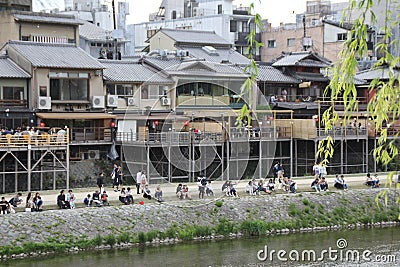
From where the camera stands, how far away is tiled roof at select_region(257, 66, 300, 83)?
46.0 meters

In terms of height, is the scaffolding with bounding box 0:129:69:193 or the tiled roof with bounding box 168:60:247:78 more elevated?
the tiled roof with bounding box 168:60:247:78

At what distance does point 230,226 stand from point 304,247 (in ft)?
11.2

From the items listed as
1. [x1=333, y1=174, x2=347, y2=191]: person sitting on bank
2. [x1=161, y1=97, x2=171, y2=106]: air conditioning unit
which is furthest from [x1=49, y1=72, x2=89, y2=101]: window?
[x1=333, y1=174, x2=347, y2=191]: person sitting on bank

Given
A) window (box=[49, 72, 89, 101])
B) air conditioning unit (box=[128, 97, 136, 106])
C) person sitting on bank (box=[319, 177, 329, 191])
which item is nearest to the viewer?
person sitting on bank (box=[319, 177, 329, 191])

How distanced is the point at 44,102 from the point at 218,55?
50.1ft

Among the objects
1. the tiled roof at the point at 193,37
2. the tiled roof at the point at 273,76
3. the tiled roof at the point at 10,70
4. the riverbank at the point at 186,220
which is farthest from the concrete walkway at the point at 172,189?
the tiled roof at the point at 193,37

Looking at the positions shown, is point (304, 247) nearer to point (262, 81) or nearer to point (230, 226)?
point (230, 226)

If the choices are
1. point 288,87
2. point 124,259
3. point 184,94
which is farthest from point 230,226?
point 288,87

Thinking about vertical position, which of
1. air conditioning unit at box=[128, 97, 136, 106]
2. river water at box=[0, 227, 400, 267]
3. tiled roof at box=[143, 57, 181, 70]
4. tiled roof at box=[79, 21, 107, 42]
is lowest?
river water at box=[0, 227, 400, 267]

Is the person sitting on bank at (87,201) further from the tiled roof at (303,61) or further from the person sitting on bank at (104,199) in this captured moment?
the tiled roof at (303,61)

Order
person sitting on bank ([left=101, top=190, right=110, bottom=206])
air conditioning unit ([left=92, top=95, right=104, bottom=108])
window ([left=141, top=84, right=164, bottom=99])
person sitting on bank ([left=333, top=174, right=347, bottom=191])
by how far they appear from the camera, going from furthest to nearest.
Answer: window ([left=141, top=84, right=164, bottom=99]) → air conditioning unit ([left=92, top=95, right=104, bottom=108]) → person sitting on bank ([left=333, top=174, right=347, bottom=191]) → person sitting on bank ([left=101, top=190, right=110, bottom=206])

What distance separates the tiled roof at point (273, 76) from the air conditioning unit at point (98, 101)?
453 inches

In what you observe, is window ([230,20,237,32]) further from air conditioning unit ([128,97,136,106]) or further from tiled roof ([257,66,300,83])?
air conditioning unit ([128,97,136,106])

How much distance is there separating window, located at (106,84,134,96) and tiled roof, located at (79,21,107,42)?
1445 cm
